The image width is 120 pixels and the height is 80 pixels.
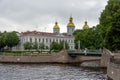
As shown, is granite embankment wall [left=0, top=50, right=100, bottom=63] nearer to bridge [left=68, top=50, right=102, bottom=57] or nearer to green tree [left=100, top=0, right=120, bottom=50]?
bridge [left=68, top=50, right=102, bottom=57]

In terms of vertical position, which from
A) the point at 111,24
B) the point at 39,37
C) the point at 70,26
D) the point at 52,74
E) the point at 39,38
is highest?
the point at 70,26

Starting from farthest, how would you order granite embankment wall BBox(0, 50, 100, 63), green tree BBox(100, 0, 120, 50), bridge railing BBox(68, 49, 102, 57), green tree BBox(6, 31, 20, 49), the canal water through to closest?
green tree BBox(6, 31, 20, 49) < granite embankment wall BBox(0, 50, 100, 63) < bridge railing BBox(68, 49, 102, 57) < green tree BBox(100, 0, 120, 50) < the canal water

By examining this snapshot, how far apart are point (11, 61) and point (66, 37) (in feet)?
255

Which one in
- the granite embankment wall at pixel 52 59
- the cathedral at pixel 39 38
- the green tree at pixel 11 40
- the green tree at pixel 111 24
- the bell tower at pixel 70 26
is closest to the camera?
the green tree at pixel 111 24

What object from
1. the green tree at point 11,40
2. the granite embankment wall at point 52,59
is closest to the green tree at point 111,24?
the granite embankment wall at point 52,59

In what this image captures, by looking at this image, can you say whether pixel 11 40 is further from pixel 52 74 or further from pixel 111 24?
pixel 52 74

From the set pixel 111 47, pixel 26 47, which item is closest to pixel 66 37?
pixel 26 47

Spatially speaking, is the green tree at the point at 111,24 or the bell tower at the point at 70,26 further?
the bell tower at the point at 70,26

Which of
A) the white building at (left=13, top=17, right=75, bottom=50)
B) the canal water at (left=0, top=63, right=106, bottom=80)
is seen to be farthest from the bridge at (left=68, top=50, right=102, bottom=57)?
the white building at (left=13, top=17, right=75, bottom=50)

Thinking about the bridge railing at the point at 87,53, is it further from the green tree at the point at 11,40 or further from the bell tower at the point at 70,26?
the bell tower at the point at 70,26

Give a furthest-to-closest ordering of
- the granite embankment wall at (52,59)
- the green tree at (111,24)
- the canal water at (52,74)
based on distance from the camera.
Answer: the granite embankment wall at (52,59), the green tree at (111,24), the canal water at (52,74)

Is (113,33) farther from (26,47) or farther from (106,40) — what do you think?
(26,47)

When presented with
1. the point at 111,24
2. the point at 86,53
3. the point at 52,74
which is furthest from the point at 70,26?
the point at 52,74

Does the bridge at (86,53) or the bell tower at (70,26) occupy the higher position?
the bell tower at (70,26)
